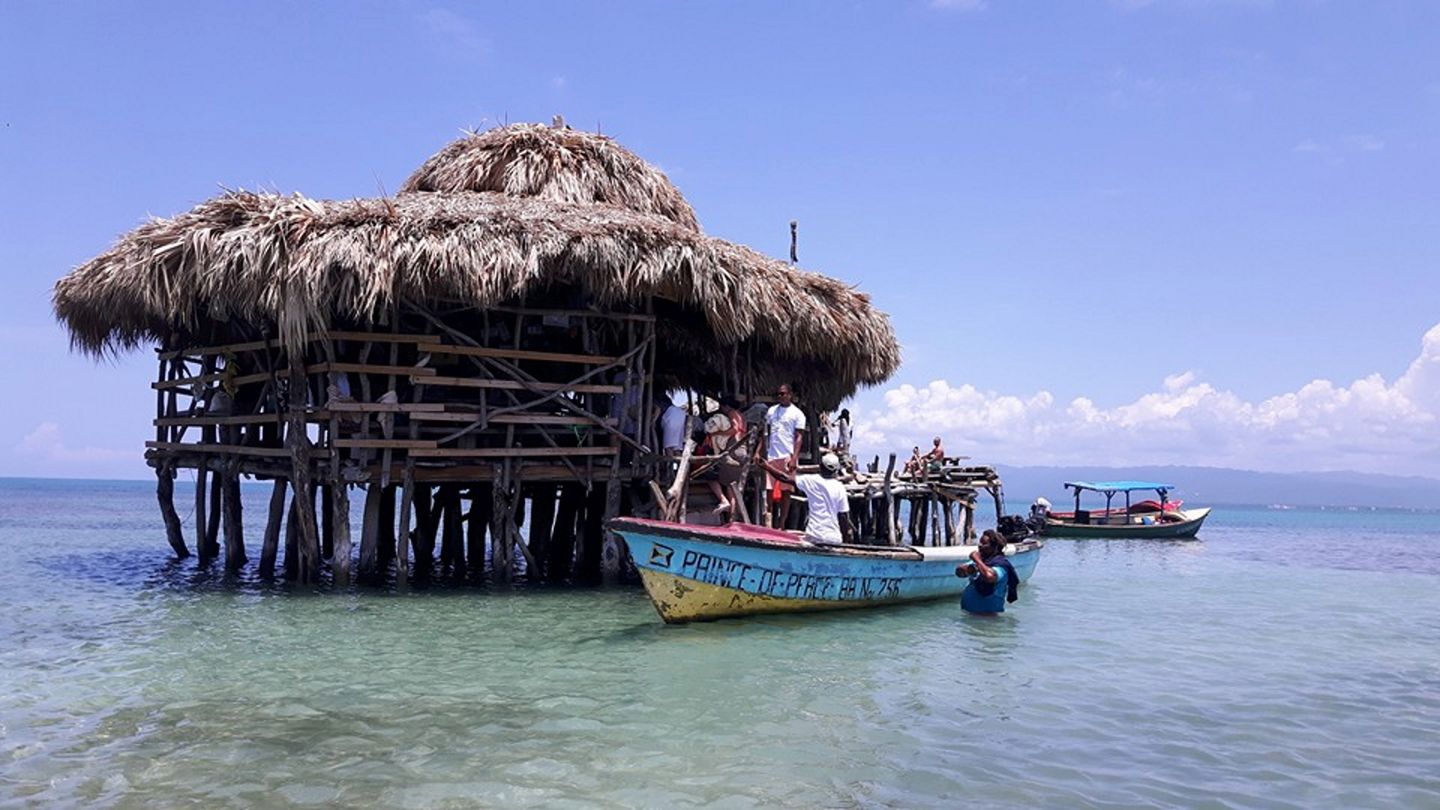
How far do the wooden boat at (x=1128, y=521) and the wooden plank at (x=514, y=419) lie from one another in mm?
24136

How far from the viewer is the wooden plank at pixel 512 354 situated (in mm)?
12016

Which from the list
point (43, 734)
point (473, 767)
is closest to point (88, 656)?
point (43, 734)

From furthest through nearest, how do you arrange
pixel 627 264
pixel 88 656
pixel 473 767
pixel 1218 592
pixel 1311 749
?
pixel 1218 592 < pixel 627 264 < pixel 88 656 < pixel 1311 749 < pixel 473 767

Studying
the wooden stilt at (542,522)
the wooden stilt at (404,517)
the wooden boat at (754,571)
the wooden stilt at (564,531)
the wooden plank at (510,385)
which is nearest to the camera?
the wooden boat at (754,571)

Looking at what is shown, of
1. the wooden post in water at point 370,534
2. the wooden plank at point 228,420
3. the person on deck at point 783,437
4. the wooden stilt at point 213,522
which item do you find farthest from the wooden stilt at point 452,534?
the person on deck at point 783,437

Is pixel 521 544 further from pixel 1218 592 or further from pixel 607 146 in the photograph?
pixel 1218 592

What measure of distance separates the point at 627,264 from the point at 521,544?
382 centimetres

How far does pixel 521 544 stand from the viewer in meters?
12.9

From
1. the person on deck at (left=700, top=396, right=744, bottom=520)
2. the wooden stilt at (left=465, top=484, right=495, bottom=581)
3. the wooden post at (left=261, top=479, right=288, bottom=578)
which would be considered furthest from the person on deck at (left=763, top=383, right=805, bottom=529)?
the wooden post at (left=261, top=479, right=288, bottom=578)

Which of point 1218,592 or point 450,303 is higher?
point 450,303

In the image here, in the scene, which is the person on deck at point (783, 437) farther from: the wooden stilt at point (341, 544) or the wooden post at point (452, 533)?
the wooden post at point (452, 533)

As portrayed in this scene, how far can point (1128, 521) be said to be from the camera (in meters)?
36.1

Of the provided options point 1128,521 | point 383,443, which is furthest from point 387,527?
point 1128,521

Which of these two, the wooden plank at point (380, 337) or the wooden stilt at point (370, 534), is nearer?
the wooden plank at point (380, 337)
